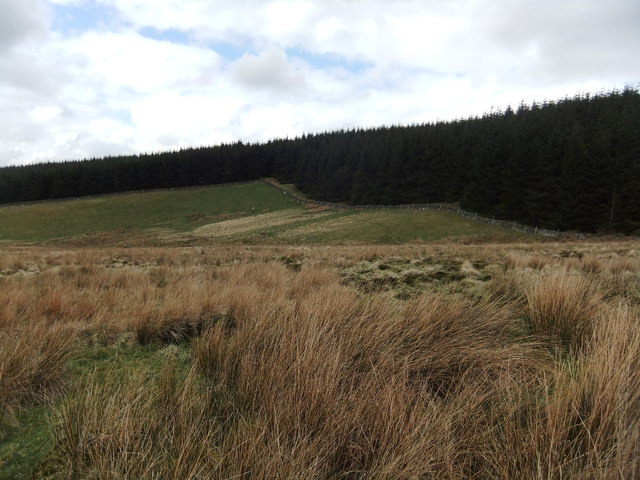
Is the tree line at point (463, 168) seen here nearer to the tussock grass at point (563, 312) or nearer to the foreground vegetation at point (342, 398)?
the tussock grass at point (563, 312)

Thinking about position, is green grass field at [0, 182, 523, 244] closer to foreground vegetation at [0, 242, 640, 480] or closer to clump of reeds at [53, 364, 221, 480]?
foreground vegetation at [0, 242, 640, 480]

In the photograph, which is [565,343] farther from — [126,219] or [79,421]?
[126,219]

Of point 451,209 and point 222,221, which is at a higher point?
point 451,209

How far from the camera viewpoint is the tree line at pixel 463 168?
43.7 metres

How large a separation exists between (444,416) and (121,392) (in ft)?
6.37

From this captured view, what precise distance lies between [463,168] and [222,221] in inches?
1665

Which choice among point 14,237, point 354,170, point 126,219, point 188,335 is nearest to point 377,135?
point 354,170

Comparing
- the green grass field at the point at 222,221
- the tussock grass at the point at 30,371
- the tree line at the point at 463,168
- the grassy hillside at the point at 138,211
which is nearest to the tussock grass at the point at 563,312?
the tussock grass at the point at 30,371

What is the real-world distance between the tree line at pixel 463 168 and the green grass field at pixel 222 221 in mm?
7366

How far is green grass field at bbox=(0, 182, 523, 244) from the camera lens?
150 feet

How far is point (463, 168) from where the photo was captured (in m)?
61.3

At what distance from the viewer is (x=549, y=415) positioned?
6.08 feet

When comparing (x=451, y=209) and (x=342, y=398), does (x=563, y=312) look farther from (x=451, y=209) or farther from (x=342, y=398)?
(x=451, y=209)

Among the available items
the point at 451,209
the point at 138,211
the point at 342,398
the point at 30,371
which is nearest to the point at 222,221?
the point at 138,211
